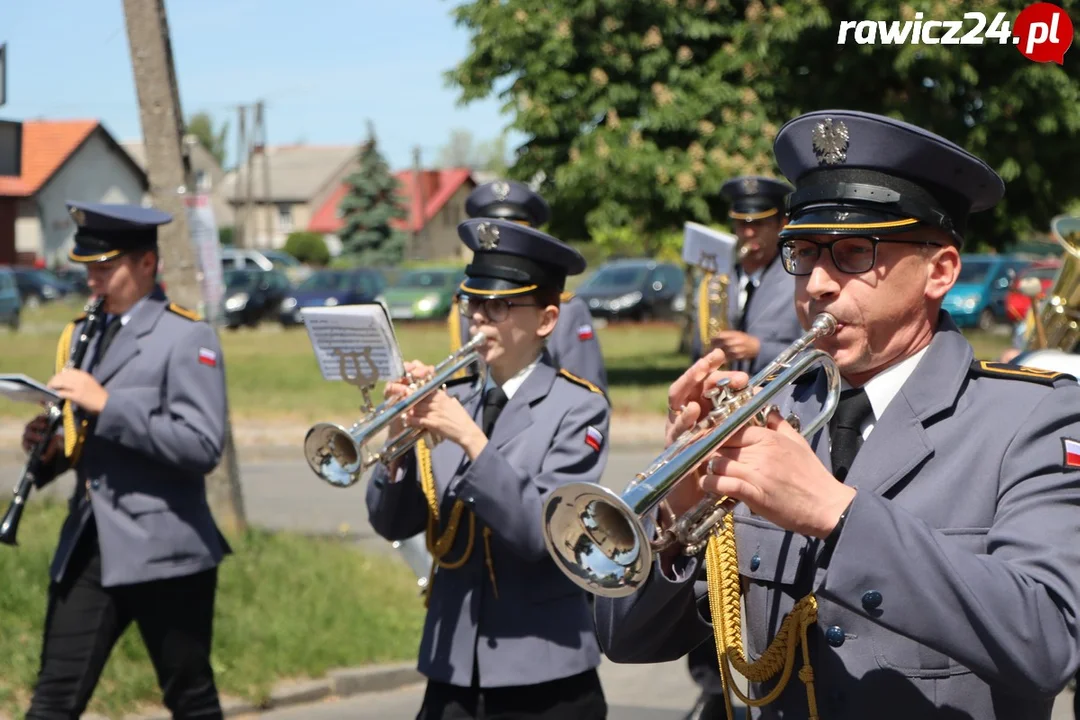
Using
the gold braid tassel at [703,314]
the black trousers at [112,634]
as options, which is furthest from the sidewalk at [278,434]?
the black trousers at [112,634]

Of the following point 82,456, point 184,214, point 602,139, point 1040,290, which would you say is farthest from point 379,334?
point 602,139

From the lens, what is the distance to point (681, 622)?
2.94 m

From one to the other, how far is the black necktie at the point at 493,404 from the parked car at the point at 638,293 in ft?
104

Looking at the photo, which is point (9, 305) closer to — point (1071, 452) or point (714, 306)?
point (714, 306)

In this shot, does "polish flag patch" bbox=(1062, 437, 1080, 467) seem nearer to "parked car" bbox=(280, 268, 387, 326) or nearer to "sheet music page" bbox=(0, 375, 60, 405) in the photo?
"sheet music page" bbox=(0, 375, 60, 405)

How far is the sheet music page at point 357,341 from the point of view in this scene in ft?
14.5

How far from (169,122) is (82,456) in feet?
13.5

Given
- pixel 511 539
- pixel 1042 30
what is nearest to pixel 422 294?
pixel 1042 30

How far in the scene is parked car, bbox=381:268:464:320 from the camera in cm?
A: 3797

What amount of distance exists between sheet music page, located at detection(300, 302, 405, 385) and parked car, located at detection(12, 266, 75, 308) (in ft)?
135

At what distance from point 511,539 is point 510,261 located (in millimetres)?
875

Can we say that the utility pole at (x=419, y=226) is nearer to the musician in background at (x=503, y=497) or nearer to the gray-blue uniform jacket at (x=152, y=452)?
the gray-blue uniform jacket at (x=152, y=452)

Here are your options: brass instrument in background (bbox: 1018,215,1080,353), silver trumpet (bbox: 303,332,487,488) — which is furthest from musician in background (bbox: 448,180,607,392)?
silver trumpet (bbox: 303,332,487,488)

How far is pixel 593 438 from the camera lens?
4465 mm
